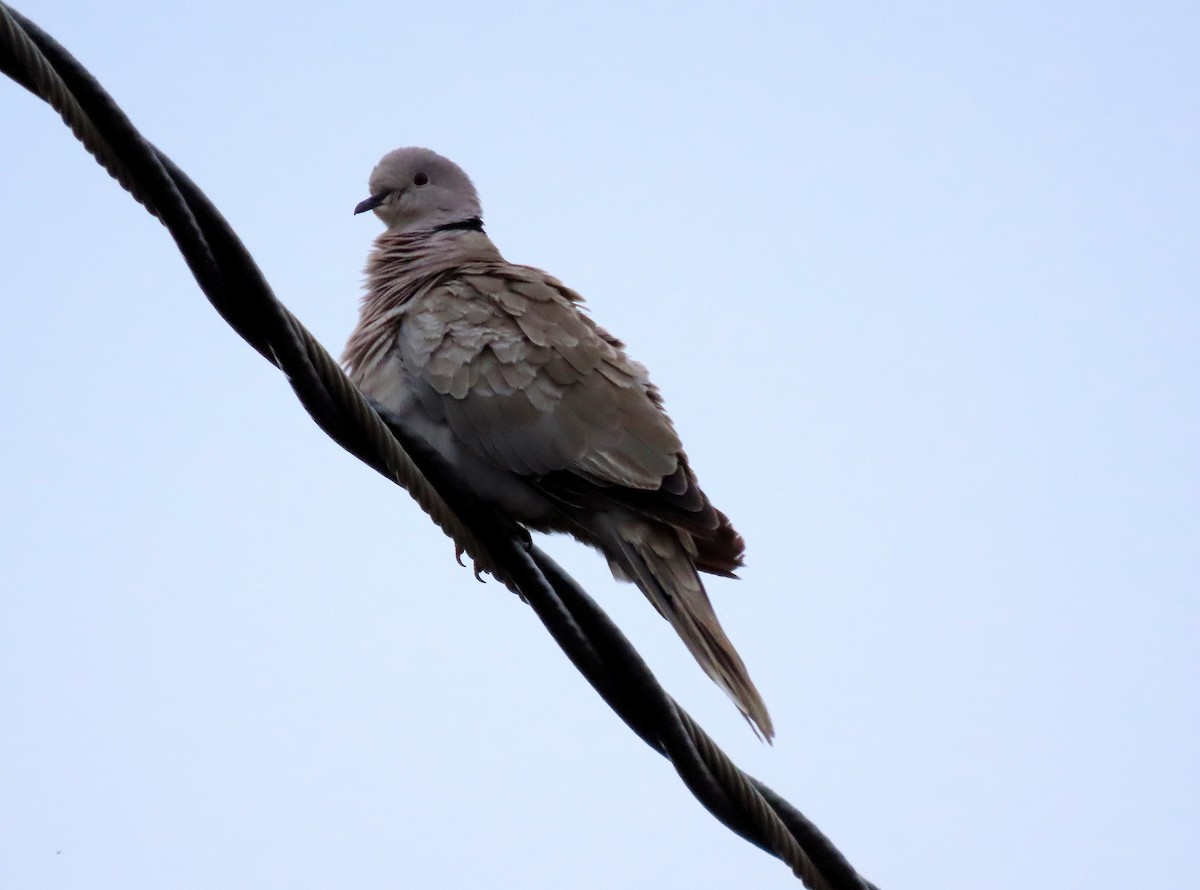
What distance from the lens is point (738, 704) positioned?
3102mm

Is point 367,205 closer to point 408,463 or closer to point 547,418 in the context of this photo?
point 547,418

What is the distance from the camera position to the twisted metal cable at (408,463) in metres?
1.92

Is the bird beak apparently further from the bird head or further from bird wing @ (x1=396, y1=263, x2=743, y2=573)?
bird wing @ (x1=396, y1=263, x2=743, y2=573)

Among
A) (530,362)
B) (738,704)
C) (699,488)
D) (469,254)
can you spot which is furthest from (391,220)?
(738,704)

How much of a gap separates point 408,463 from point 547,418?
130 cm

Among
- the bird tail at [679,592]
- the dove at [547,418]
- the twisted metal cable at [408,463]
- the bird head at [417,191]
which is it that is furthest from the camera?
the bird head at [417,191]

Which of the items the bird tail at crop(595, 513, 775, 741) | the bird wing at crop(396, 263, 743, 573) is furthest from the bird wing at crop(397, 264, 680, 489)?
the bird tail at crop(595, 513, 775, 741)

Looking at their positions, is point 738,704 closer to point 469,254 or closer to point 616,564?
point 616,564

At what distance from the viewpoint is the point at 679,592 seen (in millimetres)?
3439

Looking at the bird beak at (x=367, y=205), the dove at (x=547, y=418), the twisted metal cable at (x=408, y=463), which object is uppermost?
the bird beak at (x=367, y=205)

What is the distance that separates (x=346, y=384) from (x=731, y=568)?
178cm

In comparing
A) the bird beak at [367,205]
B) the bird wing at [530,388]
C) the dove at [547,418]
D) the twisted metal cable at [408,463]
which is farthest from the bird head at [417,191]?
the twisted metal cable at [408,463]

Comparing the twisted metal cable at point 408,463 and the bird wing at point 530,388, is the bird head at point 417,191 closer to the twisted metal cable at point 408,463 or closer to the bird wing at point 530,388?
the bird wing at point 530,388

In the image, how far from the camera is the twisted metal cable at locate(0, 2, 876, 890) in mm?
1921
